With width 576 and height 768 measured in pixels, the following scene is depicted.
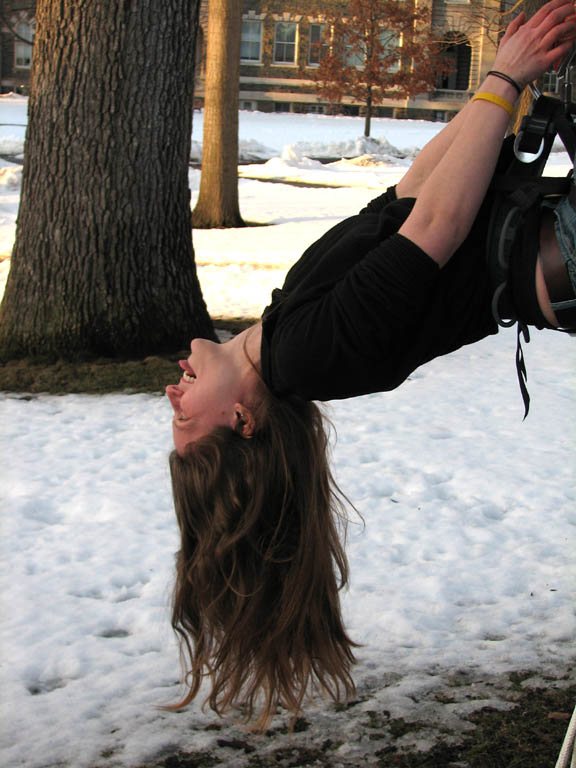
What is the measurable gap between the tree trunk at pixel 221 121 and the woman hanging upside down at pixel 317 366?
10654 mm

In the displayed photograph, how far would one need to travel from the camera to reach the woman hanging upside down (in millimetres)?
1972

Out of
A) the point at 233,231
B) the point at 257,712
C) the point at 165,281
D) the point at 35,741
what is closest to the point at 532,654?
the point at 257,712

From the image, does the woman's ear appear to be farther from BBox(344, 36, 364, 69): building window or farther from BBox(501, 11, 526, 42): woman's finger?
BBox(344, 36, 364, 69): building window

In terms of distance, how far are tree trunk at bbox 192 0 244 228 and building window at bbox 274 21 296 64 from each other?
29.0 m

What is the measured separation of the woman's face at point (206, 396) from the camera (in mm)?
2338

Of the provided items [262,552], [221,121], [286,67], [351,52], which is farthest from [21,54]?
[262,552]

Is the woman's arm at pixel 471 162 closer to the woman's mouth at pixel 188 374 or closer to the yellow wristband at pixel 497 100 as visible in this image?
the yellow wristband at pixel 497 100

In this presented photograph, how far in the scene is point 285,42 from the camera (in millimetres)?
40219

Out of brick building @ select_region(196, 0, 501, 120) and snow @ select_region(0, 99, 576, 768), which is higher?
brick building @ select_region(196, 0, 501, 120)

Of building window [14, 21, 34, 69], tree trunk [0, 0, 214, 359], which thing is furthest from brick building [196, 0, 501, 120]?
tree trunk [0, 0, 214, 359]

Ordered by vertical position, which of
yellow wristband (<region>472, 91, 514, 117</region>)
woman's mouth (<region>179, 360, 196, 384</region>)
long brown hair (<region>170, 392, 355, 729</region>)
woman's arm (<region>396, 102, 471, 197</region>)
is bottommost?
long brown hair (<region>170, 392, 355, 729</region>)

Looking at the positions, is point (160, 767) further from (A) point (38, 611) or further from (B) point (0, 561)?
(B) point (0, 561)

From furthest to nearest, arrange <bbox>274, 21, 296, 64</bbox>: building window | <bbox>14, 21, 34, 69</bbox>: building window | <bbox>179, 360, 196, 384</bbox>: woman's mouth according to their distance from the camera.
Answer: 1. <bbox>274, 21, 296, 64</bbox>: building window
2. <bbox>14, 21, 34, 69</bbox>: building window
3. <bbox>179, 360, 196, 384</bbox>: woman's mouth

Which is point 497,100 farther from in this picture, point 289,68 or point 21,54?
point 21,54
